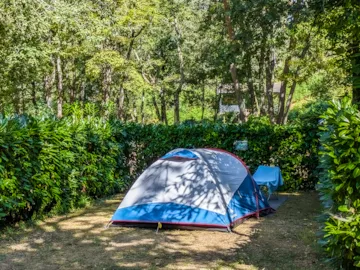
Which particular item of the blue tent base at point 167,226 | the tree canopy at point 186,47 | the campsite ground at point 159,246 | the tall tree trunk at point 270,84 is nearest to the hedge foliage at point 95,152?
the campsite ground at point 159,246

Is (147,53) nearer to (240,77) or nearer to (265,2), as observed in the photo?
(240,77)

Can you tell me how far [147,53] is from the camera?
25.0 meters

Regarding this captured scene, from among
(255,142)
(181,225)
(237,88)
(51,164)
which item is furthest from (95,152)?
(237,88)

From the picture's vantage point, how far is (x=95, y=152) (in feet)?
26.6

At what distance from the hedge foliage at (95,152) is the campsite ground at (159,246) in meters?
0.58

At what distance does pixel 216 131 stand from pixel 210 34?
12141 millimetres

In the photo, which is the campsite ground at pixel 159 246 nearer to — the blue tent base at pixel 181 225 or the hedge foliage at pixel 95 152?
the blue tent base at pixel 181 225

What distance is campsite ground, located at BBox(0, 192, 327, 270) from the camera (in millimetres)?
4535

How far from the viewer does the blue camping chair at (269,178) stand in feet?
25.5

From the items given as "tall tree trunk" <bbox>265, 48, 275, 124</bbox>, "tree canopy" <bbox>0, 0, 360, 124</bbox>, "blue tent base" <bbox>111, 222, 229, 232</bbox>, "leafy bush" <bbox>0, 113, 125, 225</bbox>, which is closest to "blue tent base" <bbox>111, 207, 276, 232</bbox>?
"blue tent base" <bbox>111, 222, 229, 232</bbox>

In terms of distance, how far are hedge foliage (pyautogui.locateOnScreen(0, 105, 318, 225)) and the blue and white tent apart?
54.6 inches

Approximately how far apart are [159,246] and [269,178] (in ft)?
11.7

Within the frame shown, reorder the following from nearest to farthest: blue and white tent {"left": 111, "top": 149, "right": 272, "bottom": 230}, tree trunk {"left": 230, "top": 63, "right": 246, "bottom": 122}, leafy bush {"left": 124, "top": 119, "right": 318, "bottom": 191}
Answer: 1. blue and white tent {"left": 111, "top": 149, "right": 272, "bottom": 230}
2. leafy bush {"left": 124, "top": 119, "right": 318, "bottom": 191}
3. tree trunk {"left": 230, "top": 63, "right": 246, "bottom": 122}

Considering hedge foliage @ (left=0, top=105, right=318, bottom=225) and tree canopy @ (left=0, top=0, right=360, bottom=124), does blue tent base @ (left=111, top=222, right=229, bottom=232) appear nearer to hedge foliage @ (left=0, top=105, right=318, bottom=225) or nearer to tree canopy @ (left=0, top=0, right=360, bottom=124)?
hedge foliage @ (left=0, top=105, right=318, bottom=225)
